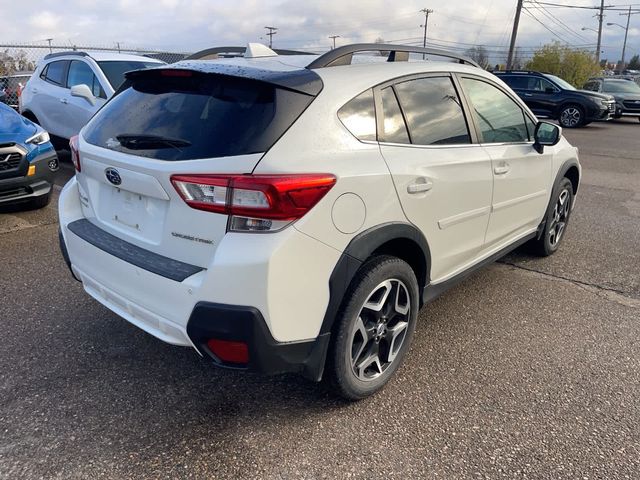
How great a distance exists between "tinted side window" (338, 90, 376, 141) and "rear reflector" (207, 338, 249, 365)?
1.07 m

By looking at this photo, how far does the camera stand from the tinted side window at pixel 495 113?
338 centimetres

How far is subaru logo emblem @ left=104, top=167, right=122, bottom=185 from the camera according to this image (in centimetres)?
247

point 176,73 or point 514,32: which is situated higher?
point 514,32

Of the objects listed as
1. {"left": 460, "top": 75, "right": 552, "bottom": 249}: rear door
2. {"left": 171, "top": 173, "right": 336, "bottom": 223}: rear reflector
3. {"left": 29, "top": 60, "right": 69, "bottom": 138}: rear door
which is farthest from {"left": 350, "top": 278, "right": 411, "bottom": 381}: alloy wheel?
{"left": 29, "top": 60, "right": 69, "bottom": 138}: rear door

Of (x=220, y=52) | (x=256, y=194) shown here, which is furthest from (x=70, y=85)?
(x=256, y=194)

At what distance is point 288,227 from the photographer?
6.81ft

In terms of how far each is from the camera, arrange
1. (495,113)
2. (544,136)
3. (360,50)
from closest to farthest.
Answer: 1. (360,50)
2. (495,113)
3. (544,136)

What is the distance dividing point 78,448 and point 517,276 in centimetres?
352

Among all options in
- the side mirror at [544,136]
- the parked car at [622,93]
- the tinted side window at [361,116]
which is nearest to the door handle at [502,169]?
the side mirror at [544,136]

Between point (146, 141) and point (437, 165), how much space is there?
1477mm

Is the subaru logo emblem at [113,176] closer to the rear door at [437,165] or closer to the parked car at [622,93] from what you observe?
the rear door at [437,165]

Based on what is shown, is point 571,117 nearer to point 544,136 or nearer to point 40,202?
point 544,136

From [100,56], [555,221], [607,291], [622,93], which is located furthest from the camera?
[622,93]

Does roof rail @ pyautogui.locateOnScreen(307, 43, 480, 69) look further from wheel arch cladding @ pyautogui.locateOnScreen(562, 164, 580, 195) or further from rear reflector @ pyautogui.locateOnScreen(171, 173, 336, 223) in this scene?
wheel arch cladding @ pyautogui.locateOnScreen(562, 164, 580, 195)
